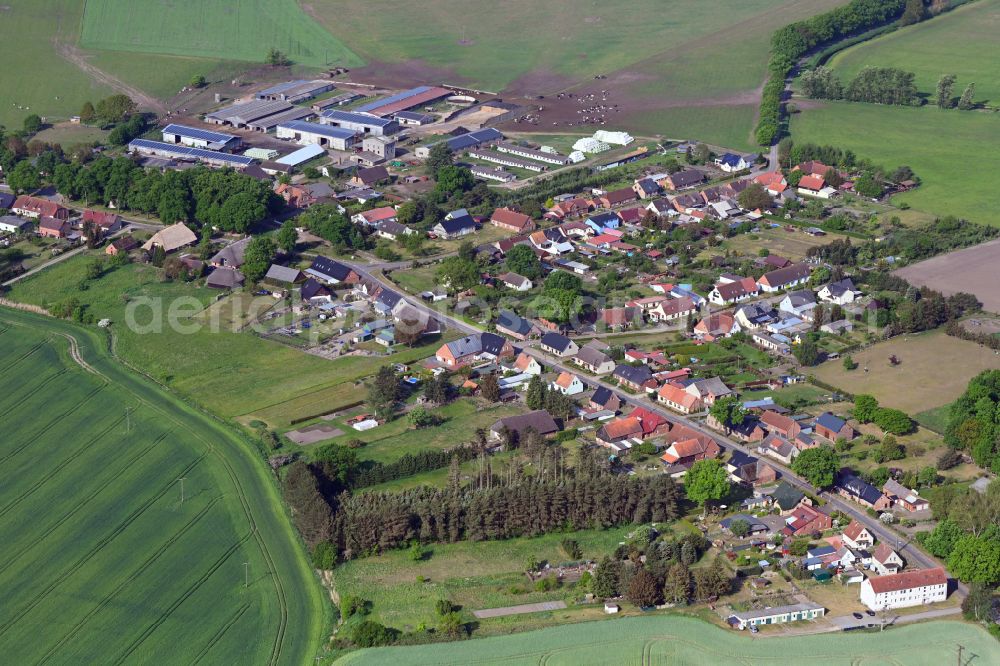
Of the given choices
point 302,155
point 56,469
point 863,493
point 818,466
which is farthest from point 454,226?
point 863,493

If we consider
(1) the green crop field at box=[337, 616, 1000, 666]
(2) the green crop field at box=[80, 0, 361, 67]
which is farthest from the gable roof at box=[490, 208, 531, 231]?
(2) the green crop field at box=[80, 0, 361, 67]

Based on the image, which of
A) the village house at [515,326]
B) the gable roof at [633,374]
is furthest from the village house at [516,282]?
the gable roof at [633,374]

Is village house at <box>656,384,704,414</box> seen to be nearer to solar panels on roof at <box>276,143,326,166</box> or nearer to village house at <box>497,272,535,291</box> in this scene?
village house at <box>497,272,535,291</box>

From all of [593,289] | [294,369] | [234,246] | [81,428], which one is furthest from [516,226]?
[81,428]

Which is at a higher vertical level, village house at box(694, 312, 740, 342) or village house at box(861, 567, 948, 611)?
village house at box(694, 312, 740, 342)

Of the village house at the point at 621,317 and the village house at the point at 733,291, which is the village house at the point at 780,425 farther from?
the village house at the point at 733,291
